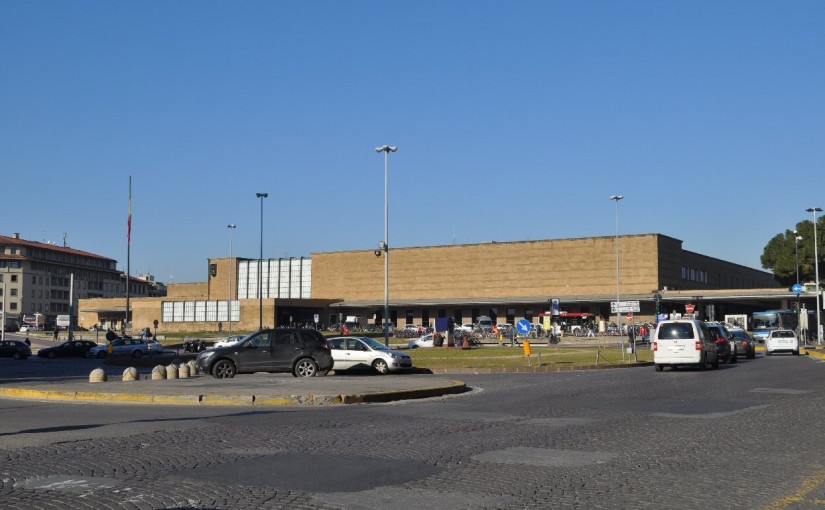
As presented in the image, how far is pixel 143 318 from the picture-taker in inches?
4680

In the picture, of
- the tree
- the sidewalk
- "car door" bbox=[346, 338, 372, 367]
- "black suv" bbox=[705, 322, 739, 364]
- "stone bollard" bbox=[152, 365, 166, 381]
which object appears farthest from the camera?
the tree

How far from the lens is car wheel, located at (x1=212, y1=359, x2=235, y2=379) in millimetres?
26031

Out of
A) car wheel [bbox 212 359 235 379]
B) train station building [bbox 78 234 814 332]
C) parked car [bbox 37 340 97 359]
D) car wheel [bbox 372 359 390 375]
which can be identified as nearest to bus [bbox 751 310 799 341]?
train station building [bbox 78 234 814 332]

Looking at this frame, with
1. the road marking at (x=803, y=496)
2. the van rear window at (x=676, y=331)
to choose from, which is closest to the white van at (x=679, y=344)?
the van rear window at (x=676, y=331)

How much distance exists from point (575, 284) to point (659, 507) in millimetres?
97024

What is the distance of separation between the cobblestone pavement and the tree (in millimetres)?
88606

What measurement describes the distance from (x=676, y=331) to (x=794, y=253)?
80.6 meters

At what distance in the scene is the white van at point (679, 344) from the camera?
30.0m

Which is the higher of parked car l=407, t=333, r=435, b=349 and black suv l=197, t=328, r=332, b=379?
black suv l=197, t=328, r=332, b=379

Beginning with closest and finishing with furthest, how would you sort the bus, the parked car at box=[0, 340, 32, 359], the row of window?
1. the parked car at box=[0, 340, 32, 359]
2. the bus
3. the row of window

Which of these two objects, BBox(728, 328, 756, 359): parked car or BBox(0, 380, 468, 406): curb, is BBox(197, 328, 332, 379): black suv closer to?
BBox(0, 380, 468, 406): curb

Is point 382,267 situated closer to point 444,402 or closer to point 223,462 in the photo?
point 444,402

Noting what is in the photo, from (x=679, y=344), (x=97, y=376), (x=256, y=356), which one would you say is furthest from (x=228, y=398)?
(x=679, y=344)

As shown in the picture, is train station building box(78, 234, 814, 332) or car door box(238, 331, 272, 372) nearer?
car door box(238, 331, 272, 372)
